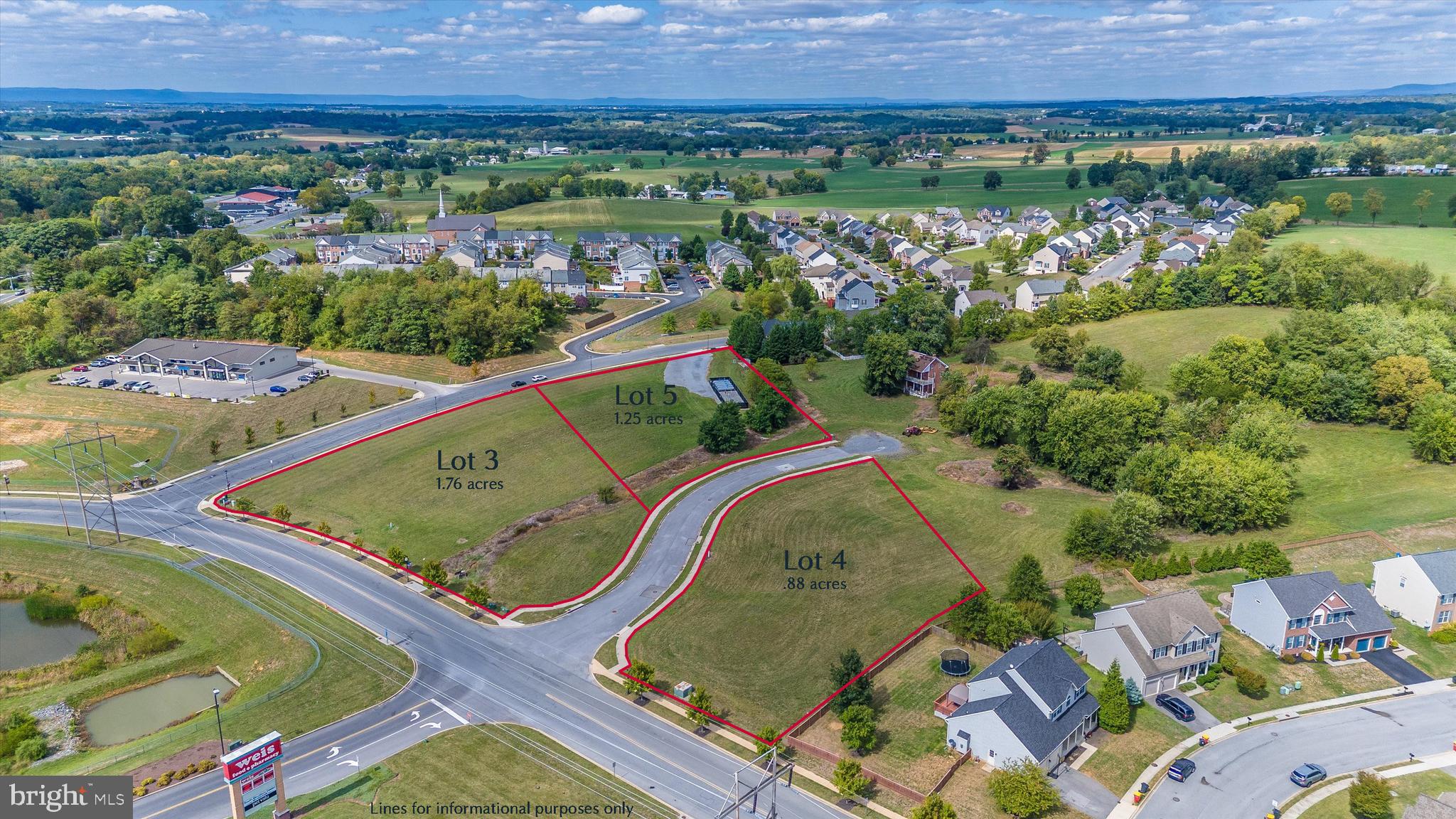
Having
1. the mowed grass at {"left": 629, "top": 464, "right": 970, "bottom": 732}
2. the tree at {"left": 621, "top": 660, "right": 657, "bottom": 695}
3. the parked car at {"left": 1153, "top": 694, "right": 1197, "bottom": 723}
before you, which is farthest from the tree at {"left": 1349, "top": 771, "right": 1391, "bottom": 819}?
the tree at {"left": 621, "top": 660, "right": 657, "bottom": 695}

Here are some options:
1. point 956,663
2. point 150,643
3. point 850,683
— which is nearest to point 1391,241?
point 956,663

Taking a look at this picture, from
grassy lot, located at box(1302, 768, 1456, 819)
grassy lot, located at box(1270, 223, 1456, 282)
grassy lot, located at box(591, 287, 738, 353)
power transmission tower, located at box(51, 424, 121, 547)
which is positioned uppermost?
grassy lot, located at box(1270, 223, 1456, 282)

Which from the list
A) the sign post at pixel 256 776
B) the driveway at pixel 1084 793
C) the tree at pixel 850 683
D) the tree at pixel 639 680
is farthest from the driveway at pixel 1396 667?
the sign post at pixel 256 776

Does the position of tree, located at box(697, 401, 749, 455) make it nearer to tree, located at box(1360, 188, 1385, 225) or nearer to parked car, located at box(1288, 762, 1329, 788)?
parked car, located at box(1288, 762, 1329, 788)

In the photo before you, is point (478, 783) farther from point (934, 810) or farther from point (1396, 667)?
point (1396, 667)

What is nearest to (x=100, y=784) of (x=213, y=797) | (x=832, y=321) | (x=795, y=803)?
(x=213, y=797)

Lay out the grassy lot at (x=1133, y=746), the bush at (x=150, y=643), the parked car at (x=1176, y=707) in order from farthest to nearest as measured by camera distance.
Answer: the bush at (x=150, y=643) → the parked car at (x=1176, y=707) → the grassy lot at (x=1133, y=746)

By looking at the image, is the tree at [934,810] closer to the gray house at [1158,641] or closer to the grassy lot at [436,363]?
the gray house at [1158,641]
